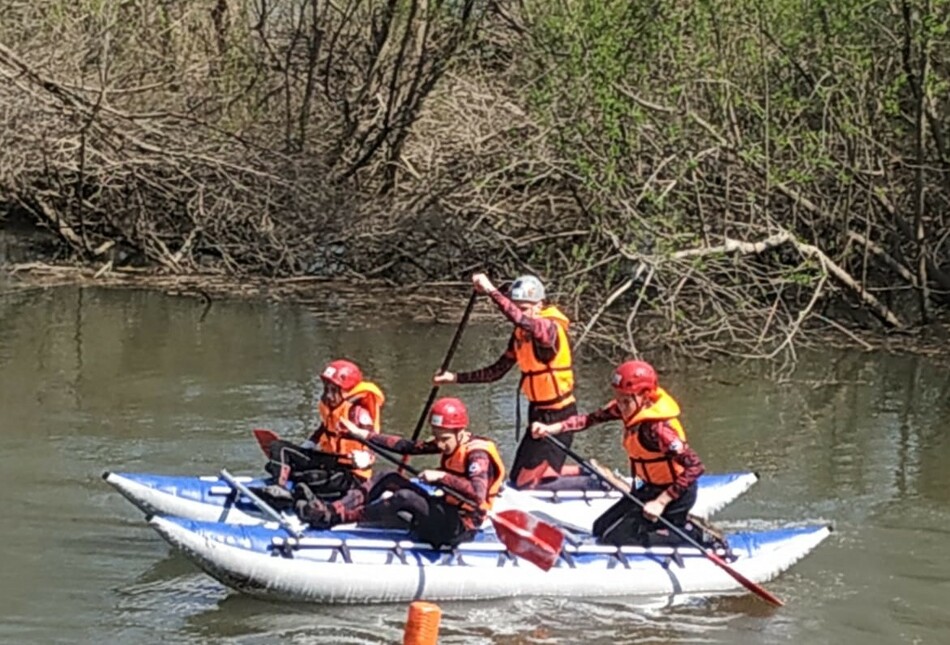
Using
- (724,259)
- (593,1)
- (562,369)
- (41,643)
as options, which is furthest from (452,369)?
(41,643)

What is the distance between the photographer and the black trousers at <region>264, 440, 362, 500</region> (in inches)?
344

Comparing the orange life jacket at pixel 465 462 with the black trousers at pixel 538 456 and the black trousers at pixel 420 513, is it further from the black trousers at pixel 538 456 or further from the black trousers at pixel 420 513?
the black trousers at pixel 538 456

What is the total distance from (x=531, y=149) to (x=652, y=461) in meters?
7.73

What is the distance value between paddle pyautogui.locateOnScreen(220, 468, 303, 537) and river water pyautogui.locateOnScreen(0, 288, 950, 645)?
15.3 inches

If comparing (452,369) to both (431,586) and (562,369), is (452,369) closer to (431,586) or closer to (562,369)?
(562,369)

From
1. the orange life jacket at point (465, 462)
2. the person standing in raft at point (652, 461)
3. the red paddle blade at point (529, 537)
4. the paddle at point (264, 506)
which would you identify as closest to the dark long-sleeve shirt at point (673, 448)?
the person standing in raft at point (652, 461)

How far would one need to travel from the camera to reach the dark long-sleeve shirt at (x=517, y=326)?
353 inches

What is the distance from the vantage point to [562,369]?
30.5ft

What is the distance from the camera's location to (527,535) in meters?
8.01

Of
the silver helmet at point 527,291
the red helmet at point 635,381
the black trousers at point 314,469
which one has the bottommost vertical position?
the black trousers at point 314,469

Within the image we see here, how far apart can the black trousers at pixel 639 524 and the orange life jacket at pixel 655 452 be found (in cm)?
7

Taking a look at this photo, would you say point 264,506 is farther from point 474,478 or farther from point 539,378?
point 539,378

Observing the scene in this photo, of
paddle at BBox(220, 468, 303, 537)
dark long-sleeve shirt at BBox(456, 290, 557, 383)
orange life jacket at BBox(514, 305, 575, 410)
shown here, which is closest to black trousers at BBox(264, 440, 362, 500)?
paddle at BBox(220, 468, 303, 537)

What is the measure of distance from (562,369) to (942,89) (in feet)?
20.4
